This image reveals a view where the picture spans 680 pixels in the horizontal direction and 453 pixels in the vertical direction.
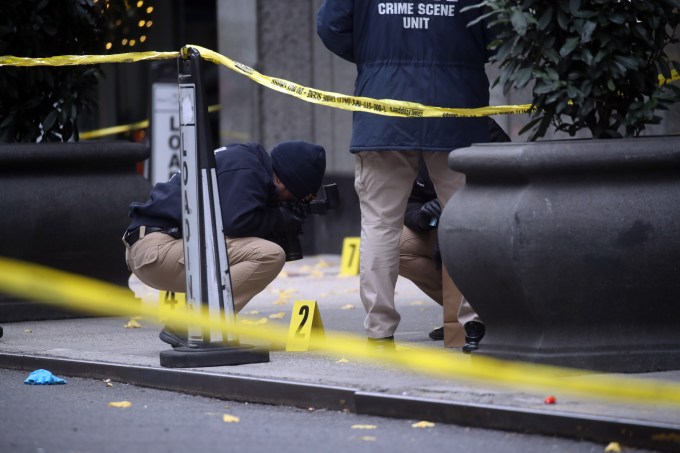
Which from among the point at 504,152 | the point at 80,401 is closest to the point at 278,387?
the point at 80,401

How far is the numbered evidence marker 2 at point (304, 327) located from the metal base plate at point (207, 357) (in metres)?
0.64

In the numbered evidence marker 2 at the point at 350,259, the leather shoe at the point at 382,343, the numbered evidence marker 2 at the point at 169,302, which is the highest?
the leather shoe at the point at 382,343

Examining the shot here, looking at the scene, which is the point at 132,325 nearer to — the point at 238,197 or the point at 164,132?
the point at 238,197

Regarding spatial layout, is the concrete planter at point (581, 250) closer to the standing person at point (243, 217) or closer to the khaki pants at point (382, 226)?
the khaki pants at point (382, 226)

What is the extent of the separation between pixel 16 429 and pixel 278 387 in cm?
114

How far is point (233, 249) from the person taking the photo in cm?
763

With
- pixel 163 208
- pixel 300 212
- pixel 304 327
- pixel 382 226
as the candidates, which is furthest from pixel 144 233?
pixel 382 226

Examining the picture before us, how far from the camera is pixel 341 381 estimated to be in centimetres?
647

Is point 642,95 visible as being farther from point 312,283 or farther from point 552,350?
point 312,283

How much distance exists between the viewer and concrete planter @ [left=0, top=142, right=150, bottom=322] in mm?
9312

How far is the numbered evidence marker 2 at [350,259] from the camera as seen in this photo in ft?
41.6

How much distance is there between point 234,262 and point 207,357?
2.24ft

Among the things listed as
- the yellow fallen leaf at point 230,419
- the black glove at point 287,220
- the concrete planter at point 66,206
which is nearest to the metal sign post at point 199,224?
the black glove at point 287,220

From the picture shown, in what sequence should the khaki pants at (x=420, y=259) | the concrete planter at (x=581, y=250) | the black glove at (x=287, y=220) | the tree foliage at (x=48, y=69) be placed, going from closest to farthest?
1. the concrete planter at (x=581, y=250)
2. the black glove at (x=287, y=220)
3. the khaki pants at (x=420, y=259)
4. the tree foliage at (x=48, y=69)
